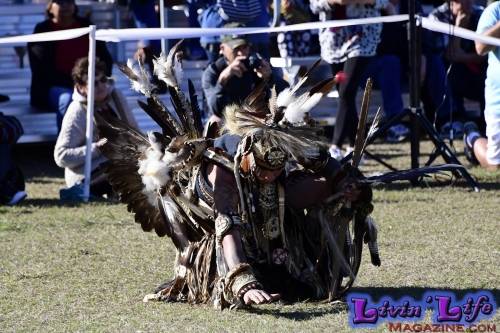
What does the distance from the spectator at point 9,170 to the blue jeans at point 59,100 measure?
4.24ft

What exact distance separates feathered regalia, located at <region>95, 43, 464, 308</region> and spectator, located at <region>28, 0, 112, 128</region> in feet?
15.1

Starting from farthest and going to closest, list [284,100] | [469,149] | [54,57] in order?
[54,57] < [469,149] < [284,100]

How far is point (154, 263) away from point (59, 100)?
386 cm

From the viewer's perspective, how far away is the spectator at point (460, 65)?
432 inches

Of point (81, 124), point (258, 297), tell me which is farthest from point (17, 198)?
point (258, 297)

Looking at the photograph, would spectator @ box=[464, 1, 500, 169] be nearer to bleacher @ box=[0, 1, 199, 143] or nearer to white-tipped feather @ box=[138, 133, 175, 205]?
bleacher @ box=[0, 1, 199, 143]

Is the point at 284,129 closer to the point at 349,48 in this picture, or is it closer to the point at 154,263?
the point at 154,263

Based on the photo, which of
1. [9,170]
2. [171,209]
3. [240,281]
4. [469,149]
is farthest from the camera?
[469,149]

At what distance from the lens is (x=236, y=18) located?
32.5ft

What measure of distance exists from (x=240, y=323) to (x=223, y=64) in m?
4.41

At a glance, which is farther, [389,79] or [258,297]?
[389,79]

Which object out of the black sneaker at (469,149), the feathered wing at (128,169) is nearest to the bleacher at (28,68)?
the black sneaker at (469,149)

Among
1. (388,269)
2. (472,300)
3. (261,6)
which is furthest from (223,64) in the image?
(472,300)

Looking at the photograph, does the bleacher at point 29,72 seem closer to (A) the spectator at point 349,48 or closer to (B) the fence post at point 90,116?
(A) the spectator at point 349,48
